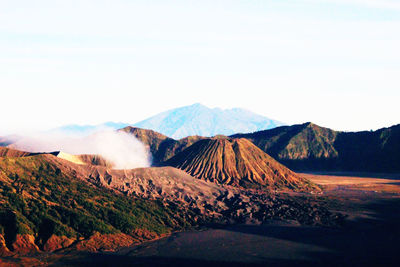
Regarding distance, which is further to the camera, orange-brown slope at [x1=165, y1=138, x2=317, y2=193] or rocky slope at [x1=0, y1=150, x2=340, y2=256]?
orange-brown slope at [x1=165, y1=138, x2=317, y2=193]

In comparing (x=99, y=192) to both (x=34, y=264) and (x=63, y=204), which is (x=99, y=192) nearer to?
(x=63, y=204)

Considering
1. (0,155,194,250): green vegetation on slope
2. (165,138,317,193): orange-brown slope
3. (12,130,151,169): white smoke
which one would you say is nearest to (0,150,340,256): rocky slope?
(0,155,194,250): green vegetation on slope

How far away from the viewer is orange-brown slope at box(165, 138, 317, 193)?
139 m

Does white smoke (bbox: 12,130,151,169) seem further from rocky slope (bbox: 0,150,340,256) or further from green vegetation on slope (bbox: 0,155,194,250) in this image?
green vegetation on slope (bbox: 0,155,194,250)

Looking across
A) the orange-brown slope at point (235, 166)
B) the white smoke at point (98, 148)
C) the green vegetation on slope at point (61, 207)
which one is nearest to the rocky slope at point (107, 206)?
the green vegetation on slope at point (61, 207)

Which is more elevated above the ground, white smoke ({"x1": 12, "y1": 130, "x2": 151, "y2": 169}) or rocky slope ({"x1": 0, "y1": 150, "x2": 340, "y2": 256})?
white smoke ({"x1": 12, "y1": 130, "x2": 151, "y2": 169})

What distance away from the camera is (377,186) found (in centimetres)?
15925

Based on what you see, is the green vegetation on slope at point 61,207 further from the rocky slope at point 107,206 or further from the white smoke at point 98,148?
the white smoke at point 98,148

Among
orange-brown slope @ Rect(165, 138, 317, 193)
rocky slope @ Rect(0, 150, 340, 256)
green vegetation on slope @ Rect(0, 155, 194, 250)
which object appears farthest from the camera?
orange-brown slope @ Rect(165, 138, 317, 193)

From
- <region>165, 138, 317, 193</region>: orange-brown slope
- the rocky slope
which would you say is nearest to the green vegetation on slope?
the rocky slope

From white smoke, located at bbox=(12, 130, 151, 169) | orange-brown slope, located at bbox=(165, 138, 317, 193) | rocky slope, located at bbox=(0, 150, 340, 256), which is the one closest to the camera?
rocky slope, located at bbox=(0, 150, 340, 256)

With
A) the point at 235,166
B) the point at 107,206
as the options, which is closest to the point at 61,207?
the point at 107,206

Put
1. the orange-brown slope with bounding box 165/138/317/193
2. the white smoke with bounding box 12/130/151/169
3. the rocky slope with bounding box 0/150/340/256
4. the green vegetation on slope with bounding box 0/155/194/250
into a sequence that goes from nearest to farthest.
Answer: the rocky slope with bounding box 0/150/340/256
the green vegetation on slope with bounding box 0/155/194/250
the orange-brown slope with bounding box 165/138/317/193
the white smoke with bounding box 12/130/151/169

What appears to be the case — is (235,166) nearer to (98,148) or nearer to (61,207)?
(98,148)
